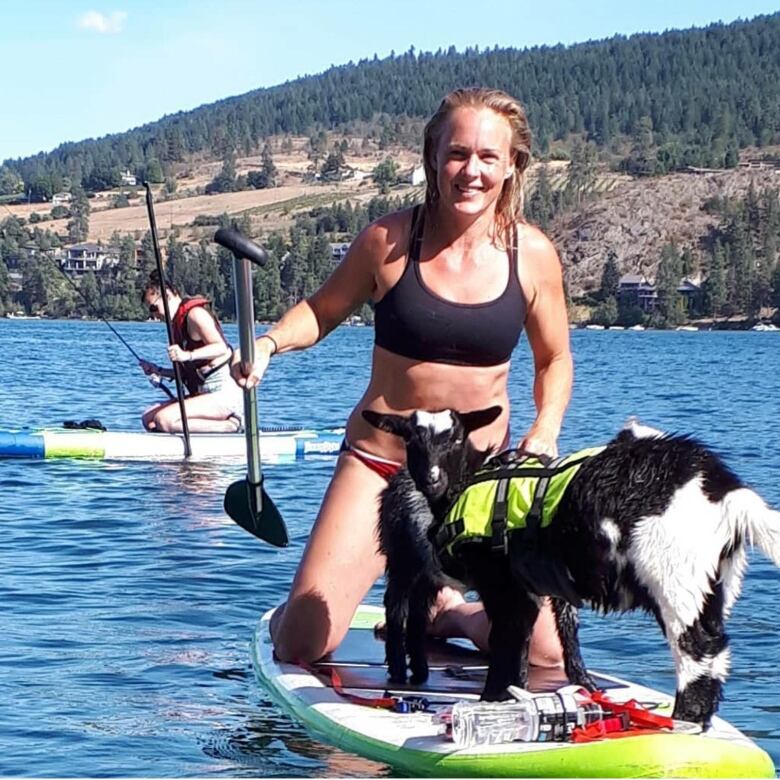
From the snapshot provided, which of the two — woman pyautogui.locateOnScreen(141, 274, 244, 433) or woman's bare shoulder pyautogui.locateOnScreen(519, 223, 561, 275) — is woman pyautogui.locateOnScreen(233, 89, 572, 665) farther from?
woman pyautogui.locateOnScreen(141, 274, 244, 433)

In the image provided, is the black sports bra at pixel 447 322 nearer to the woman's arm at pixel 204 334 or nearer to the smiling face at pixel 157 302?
the woman's arm at pixel 204 334

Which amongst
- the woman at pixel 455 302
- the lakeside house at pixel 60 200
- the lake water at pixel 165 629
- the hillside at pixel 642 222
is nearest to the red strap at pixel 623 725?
the lake water at pixel 165 629

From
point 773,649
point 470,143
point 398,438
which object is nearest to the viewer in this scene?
point 470,143

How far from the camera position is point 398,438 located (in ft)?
23.6

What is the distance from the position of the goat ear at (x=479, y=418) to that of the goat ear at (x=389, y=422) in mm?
263

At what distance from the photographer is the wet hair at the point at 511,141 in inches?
267

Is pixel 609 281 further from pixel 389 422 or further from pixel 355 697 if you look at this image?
pixel 389 422

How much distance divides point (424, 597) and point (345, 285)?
1.54 meters

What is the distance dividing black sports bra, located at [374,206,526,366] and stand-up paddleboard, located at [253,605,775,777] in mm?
1596

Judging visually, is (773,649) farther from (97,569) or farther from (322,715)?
(97,569)

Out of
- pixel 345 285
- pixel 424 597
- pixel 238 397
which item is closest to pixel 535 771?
pixel 424 597

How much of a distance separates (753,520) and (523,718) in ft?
4.04

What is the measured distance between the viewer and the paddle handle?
6910mm

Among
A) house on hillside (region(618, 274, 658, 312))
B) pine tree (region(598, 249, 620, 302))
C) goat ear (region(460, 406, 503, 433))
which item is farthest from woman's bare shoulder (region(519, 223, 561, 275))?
pine tree (region(598, 249, 620, 302))
